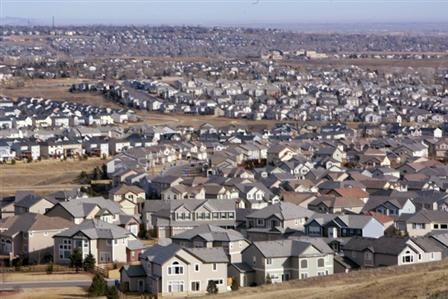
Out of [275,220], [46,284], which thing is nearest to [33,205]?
[275,220]

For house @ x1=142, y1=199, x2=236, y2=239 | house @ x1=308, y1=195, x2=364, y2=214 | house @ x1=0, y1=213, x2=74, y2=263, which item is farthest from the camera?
house @ x1=308, y1=195, x2=364, y2=214

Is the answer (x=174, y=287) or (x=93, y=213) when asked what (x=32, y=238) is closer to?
(x=93, y=213)

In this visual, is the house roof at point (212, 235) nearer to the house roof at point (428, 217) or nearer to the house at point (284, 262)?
the house at point (284, 262)

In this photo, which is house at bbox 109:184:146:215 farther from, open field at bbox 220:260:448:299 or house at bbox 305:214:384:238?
open field at bbox 220:260:448:299

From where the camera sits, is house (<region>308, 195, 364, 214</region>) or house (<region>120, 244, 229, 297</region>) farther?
house (<region>308, 195, 364, 214</region>)

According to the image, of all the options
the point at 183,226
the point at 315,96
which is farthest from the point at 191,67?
the point at 183,226

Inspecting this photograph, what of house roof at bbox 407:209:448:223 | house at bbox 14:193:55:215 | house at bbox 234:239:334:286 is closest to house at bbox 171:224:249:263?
house at bbox 234:239:334:286

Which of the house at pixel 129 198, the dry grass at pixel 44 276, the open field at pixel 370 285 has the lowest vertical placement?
the house at pixel 129 198

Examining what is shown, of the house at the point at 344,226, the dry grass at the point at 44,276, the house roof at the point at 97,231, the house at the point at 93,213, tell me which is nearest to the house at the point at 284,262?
the house at the point at 344,226
